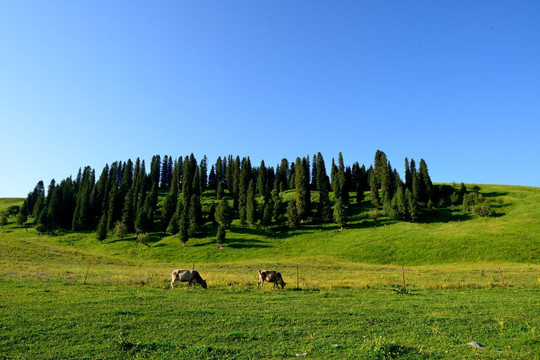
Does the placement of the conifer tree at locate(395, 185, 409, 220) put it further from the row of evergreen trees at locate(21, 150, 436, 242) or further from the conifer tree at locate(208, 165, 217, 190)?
the conifer tree at locate(208, 165, 217, 190)

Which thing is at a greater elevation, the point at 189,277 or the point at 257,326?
the point at 257,326

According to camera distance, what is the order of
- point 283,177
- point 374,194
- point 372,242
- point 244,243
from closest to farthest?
point 372,242
point 244,243
point 374,194
point 283,177

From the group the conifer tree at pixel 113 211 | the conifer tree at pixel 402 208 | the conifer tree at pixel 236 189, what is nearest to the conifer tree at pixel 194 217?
the conifer tree at pixel 236 189

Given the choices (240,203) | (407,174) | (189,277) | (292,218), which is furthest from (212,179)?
(189,277)

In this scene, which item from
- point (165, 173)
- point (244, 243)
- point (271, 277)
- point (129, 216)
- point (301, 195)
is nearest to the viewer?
point (271, 277)

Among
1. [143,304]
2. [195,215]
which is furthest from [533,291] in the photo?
[195,215]

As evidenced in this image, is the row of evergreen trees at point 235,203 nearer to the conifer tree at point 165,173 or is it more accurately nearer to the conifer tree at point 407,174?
the conifer tree at point 407,174

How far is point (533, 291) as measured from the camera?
23375 millimetres

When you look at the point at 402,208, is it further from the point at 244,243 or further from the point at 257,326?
the point at 257,326

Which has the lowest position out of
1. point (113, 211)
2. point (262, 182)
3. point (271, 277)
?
point (271, 277)

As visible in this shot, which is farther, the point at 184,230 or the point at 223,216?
the point at 223,216

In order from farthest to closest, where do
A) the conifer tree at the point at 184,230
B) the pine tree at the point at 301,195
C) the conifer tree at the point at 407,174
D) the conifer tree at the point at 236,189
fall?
the conifer tree at the point at 407,174 → the conifer tree at the point at 236,189 → the pine tree at the point at 301,195 → the conifer tree at the point at 184,230

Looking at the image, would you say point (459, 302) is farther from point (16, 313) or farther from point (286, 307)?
point (16, 313)

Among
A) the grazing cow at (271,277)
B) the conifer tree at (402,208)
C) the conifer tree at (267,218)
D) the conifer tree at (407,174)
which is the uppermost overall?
the conifer tree at (407,174)
